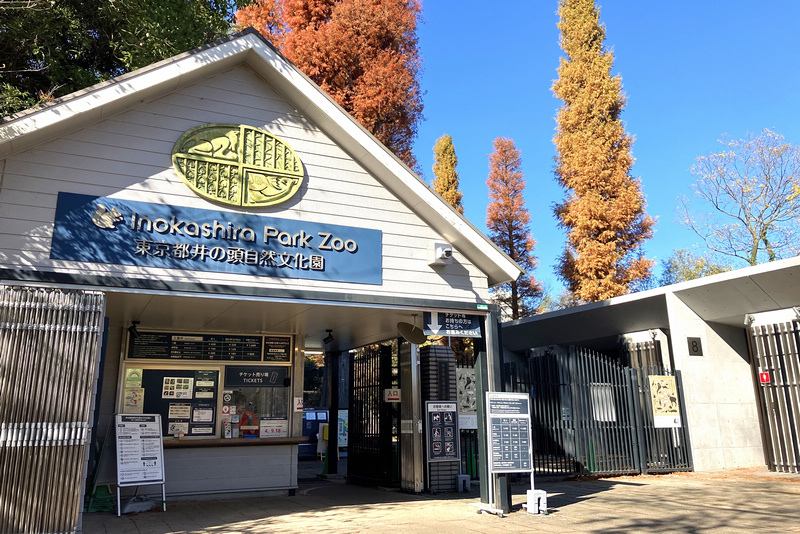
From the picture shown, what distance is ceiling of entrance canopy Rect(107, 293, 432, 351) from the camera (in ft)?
26.5

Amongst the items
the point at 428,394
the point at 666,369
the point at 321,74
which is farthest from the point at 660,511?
the point at 321,74

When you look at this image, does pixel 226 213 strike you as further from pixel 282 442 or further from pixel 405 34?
pixel 405 34

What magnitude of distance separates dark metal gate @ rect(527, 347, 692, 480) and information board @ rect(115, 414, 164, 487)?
7223mm

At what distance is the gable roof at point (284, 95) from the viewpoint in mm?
6672

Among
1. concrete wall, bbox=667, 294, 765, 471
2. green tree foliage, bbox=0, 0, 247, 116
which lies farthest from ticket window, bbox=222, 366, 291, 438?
concrete wall, bbox=667, 294, 765, 471

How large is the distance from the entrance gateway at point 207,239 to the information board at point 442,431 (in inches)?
9.9

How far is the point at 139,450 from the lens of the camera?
9070 mm

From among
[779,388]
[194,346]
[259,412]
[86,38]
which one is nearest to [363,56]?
[86,38]

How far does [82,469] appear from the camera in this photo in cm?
610

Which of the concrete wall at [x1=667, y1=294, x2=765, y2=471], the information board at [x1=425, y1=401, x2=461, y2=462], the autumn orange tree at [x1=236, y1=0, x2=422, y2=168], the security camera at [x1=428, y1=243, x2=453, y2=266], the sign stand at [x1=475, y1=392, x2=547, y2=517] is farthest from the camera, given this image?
the autumn orange tree at [x1=236, y1=0, x2=422, y2=168]

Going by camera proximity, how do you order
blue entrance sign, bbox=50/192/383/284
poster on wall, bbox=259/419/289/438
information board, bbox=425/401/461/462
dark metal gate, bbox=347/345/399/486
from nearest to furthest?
blue entrance sign, bbox=50/192/383/284
information board, bbox=425/401/461/462
poster on wall, bbox=259/419/289/438
dark metal gate, bbox=347/345/399/486

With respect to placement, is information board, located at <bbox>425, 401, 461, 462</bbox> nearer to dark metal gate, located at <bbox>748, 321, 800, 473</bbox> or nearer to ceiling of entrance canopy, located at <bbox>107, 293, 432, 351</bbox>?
ceiling of entrance canopy, located at <bbox>107, 293, 432, 351</bbox>

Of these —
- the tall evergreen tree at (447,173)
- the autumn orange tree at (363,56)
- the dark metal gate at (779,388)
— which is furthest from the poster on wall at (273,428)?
the tall evergreen tree at (447,173)

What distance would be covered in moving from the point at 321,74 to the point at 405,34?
344 centimetres
